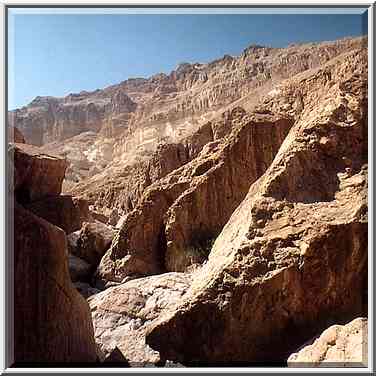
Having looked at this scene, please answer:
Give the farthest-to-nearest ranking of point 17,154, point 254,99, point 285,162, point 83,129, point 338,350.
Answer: point 83,129 < point 254,99 < point 17,154 < point 285,162 < point 338,350

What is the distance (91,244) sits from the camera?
12.0m

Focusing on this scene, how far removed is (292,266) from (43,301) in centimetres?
269

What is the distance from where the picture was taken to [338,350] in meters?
4.46

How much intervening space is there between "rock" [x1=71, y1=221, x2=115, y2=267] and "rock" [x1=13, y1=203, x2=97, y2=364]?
6352 millimetres

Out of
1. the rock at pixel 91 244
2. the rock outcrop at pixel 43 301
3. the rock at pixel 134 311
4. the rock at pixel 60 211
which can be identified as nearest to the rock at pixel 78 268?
the rock at pixel 91 244

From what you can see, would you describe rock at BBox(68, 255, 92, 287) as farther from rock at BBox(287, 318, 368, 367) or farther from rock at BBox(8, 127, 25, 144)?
rock at BBox(287, 318, 368, 367)

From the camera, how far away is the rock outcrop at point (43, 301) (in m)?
5.00

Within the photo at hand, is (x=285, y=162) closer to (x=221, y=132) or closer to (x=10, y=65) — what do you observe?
(x=10, y=65)

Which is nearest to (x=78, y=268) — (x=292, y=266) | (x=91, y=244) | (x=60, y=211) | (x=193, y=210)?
(x=91, y=244)

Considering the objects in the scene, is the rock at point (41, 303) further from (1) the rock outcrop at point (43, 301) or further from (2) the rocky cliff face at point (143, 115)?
(2) the rocky cliff face at point (143, 115)

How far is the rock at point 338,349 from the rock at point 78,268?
628 cm

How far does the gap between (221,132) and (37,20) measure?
55.7ft

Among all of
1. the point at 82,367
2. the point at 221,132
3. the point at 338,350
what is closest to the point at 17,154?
the point at 82,367

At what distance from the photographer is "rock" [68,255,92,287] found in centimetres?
1022
